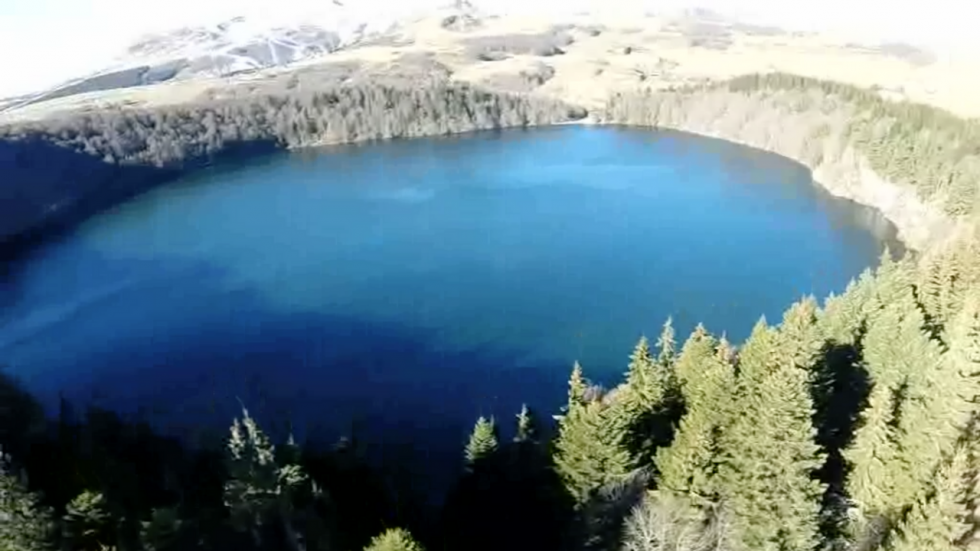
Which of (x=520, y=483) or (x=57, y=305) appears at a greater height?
(x=520, y=483)

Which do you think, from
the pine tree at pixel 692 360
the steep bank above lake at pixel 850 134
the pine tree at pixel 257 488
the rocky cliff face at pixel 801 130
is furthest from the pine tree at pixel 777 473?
the rocky cliff face at pixel 801 130

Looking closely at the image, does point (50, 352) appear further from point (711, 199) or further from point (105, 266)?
point (711, 199)

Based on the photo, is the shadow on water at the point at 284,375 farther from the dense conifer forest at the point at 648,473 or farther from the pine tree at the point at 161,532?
the pine tree at the point at 161,532

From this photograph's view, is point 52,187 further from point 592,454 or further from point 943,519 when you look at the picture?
point 943,519

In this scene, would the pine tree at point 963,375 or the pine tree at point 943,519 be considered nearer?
the pine tree at point 943,519

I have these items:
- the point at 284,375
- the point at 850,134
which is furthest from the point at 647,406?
the point at 850,134

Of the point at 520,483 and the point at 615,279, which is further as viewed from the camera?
the point at 615,279

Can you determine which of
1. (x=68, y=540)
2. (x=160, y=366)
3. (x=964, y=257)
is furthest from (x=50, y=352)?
(x=964, y=257)
